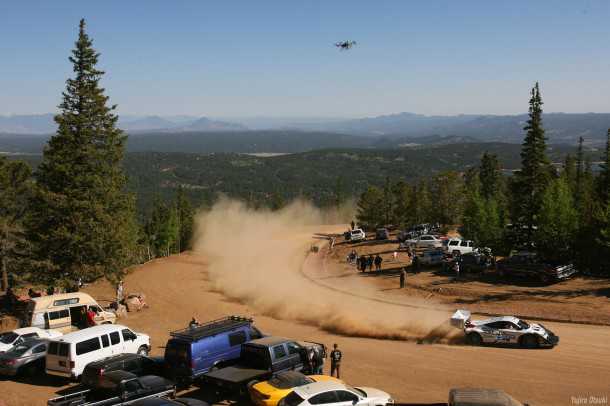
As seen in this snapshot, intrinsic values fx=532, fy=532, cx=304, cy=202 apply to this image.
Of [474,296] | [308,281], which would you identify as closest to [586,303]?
[474,296]

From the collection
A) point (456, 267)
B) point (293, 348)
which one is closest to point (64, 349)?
point (293, 348)

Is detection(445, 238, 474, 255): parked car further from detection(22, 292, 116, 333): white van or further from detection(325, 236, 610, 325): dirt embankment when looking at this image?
detection(22, 292, 116, 333): white van

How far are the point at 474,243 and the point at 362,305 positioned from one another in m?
18.9

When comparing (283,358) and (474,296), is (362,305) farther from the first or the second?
(283,358)

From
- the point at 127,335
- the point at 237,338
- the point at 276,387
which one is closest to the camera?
the point at 276,387

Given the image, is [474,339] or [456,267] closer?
[474,339]

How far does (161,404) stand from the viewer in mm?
13672

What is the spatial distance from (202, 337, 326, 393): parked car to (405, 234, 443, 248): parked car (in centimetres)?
3691

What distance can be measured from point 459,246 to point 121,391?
37342 millimetres

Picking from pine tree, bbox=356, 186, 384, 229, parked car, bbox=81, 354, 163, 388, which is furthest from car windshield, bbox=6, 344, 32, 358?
pine tree, bbox=356, 186, 384, 229

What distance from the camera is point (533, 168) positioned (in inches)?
1780

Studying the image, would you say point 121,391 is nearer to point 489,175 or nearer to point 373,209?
point 373,209

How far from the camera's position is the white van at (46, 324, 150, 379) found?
19.0 m

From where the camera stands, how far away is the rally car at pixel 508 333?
73.3 ft
